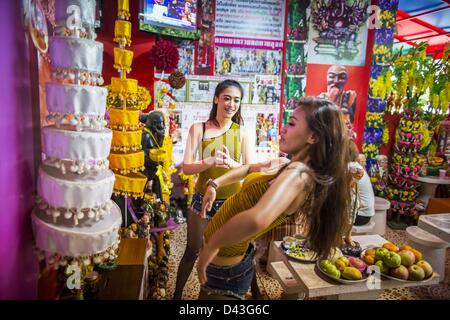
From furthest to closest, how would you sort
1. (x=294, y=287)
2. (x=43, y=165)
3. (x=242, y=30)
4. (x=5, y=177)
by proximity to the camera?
(x=242, y=30)
(x=294, y=287)
(x=43, y=165)
(x=5, y=177)

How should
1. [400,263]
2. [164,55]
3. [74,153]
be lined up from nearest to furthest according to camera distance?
[74,153]
[400,263]
[164,55]

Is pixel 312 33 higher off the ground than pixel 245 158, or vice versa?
pixel 312 33

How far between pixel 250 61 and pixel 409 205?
8.63 feet

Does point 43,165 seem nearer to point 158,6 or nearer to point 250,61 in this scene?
point 158,6

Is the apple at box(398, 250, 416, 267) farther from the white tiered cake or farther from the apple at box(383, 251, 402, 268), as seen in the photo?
the white tiered cake

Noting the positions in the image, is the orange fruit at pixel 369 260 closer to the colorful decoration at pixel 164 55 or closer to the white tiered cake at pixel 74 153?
the white tiered cake at pixel 74 153

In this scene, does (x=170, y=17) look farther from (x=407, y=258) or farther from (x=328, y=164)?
(x=407, y=258)

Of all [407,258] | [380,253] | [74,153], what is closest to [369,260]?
[380,253]

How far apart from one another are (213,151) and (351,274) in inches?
38.1

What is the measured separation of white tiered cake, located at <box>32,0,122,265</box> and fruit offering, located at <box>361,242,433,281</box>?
1413 millimetres

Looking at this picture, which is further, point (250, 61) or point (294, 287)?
point (250, 61)

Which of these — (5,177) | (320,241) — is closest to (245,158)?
(320,241)

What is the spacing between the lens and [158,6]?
299cm

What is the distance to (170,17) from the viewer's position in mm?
3074
